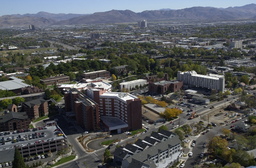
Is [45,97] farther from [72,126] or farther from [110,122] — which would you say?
[110,122]

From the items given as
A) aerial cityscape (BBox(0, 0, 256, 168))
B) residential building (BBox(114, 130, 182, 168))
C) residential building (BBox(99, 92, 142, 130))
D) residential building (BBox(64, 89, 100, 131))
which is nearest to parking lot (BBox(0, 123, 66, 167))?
aerial cityscape (BBox(0, 0, 256, 168))

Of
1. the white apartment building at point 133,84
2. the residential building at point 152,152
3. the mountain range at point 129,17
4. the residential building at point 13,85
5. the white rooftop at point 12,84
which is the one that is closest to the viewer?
the residential building at point 152,152

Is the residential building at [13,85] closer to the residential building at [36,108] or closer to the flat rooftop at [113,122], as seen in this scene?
the residential building at [36,108]

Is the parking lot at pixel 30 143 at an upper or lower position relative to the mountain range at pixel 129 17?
lower

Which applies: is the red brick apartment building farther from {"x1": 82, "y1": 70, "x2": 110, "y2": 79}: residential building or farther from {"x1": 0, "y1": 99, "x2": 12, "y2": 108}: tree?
{"x1": 82, "y1": 70, "x2": 110, "y2": 79}: residential building

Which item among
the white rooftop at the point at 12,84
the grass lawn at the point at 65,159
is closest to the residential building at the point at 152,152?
the grass lawn at the point at 65,159

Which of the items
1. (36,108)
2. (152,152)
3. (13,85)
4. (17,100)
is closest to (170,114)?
(152,152)
